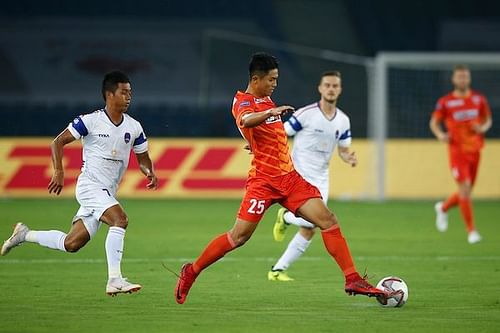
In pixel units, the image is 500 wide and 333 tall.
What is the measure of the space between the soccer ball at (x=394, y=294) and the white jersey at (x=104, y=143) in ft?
8.08

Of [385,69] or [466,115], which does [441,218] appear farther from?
[385,69]

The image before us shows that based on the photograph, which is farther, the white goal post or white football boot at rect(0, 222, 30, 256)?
the white goal post

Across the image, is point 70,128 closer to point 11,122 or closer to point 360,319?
point 360,319

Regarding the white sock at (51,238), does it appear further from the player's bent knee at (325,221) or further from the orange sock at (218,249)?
the player's bent knee at (325,221)

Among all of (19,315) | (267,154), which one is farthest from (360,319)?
(19,315)

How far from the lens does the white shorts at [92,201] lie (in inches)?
393

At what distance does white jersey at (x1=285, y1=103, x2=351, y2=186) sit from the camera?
12.4 meters

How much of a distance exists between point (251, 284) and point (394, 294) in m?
2.11

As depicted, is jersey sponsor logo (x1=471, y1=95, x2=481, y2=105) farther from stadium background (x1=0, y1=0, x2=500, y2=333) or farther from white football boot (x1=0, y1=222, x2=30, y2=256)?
white football boot (x1=0, y1=222, x2=30, y2=256)

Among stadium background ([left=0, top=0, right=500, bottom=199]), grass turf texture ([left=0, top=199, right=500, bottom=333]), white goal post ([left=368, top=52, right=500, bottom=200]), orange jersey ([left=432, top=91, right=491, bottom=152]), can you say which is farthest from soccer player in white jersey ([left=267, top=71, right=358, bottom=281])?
stadium background ([left=0, top=0, right=500, bottom=199])

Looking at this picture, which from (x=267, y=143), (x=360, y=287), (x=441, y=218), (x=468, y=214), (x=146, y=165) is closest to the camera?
(x=360, y=287)

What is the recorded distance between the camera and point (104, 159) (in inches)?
398

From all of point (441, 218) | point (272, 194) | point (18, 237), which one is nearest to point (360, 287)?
point (272, 194)

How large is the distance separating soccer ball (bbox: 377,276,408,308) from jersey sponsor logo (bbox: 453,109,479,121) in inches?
306
